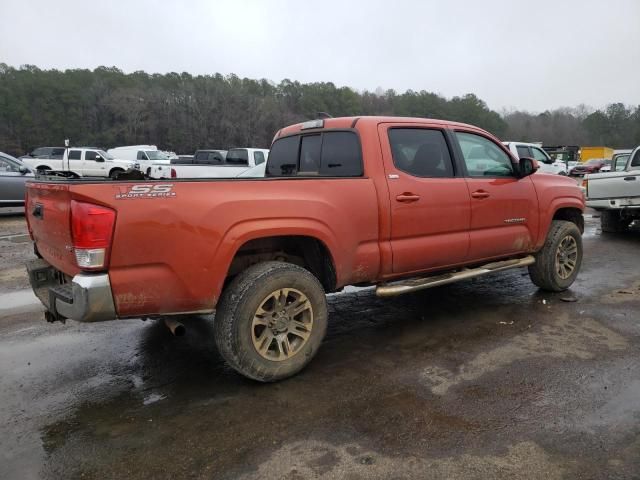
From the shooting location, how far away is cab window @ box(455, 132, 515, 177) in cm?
482

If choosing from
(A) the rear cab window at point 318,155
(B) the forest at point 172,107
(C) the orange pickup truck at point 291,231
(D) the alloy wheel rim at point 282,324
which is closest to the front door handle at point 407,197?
(C) the orange pickup truck at point 291,231

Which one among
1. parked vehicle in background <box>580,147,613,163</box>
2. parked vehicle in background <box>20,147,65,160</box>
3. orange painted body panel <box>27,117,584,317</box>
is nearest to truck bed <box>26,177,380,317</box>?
orange painted body panel <box>27,117,584,317</box>

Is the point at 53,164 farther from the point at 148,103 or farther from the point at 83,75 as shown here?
the point at 83,75

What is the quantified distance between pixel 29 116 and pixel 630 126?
330ft

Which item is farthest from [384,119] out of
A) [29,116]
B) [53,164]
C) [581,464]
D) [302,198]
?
[29,116]

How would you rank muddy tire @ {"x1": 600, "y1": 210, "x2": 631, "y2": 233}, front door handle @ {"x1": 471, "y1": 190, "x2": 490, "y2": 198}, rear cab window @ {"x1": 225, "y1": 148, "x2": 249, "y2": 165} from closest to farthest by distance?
1. front door handle @ {"x1": 471, "y1": 190, "x2": 490, "y2": 198}
2. muddy tire @ {"x1": 600, "y1": 210, "x2": 631, "y2": 233}
3. rear cab window @ {"x1": 225, "y1": 148, "x2": 249, "y2": 165}

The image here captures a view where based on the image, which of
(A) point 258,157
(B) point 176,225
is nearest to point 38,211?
(B) point 176,225

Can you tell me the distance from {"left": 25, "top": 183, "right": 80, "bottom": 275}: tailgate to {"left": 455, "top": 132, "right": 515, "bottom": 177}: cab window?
350cm

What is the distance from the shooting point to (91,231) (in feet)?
9.28

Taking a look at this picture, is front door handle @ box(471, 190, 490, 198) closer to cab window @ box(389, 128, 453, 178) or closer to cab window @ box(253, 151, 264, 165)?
cab window @ box(389, 128, 453, 178)

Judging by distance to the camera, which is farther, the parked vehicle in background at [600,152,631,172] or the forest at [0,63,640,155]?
the forest at [0,63,640,155]

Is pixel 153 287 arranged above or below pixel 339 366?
above

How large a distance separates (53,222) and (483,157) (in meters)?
Result: 3.95

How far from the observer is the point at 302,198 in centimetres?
354
